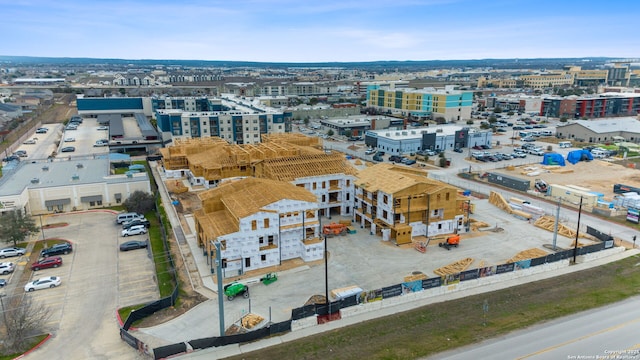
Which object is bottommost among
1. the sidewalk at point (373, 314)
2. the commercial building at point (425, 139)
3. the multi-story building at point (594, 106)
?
the sidewalk at point (373, 314)

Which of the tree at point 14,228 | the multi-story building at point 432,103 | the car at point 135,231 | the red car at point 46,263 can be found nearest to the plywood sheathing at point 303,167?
the car at point 135,231

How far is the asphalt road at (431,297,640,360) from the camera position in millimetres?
25453

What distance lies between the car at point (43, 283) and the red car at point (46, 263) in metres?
3.31

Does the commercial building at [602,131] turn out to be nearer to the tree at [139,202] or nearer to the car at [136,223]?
the tree at [139,202]

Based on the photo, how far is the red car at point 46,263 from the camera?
38.2 metres

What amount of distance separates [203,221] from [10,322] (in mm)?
17039

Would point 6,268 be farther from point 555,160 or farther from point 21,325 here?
point 555,160

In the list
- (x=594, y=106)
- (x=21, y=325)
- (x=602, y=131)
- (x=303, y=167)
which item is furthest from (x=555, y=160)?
(x=21, y=325)

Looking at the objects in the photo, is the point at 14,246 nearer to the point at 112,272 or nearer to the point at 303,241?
the point at 112,272

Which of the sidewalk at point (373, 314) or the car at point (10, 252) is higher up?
the car at point (10, 252)

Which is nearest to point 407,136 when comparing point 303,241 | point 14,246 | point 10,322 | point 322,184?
point 322,184

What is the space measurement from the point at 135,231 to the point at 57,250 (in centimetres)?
751

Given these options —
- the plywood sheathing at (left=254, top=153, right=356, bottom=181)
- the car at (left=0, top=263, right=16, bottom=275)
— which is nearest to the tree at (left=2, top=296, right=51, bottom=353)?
the car at (left=0, top=263, right=16, bottom=275)

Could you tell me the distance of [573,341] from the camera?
26.9 meters
